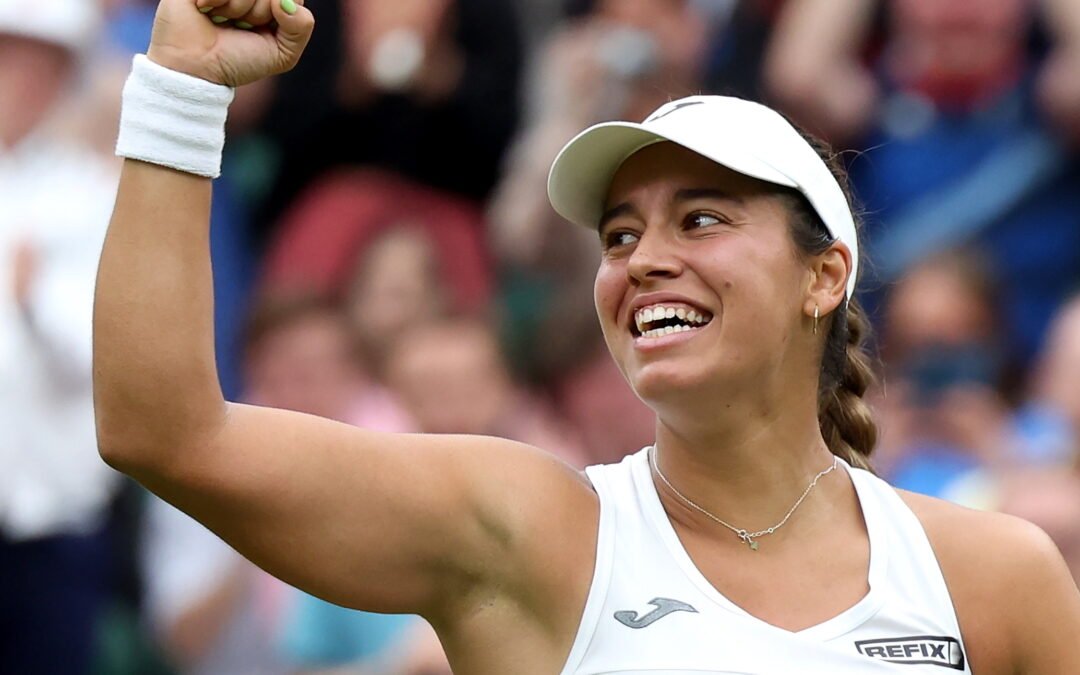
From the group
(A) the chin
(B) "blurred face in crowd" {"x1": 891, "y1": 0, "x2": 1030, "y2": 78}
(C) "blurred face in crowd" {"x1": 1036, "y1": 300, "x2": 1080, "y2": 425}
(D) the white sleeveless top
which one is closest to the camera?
(D) the white sleeveless top

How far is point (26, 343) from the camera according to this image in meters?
5.25

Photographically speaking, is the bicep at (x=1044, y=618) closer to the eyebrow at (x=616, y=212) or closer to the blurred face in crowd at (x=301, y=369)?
the eyebrow at (x=616, y=212)

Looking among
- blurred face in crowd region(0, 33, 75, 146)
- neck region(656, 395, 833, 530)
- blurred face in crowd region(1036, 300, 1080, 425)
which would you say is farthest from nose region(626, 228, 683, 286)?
blurred face in crowd region(0, 33, 75, 146)

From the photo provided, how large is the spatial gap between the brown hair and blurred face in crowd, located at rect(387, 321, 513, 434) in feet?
8.18

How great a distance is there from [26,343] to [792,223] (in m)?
3.39

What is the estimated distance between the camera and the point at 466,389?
17.8ft

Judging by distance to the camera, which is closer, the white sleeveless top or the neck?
the white sleeveless top

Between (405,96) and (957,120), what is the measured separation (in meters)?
1.91

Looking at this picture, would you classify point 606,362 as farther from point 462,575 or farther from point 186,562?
point 462,575

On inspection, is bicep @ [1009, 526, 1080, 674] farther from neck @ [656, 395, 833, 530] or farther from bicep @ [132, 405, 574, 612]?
bicep @ [132, 405, 574, 612]

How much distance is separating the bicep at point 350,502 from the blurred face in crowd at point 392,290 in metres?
3.25

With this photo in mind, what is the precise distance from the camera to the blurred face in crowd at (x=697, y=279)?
7.92 feet

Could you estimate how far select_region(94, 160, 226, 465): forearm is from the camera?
1.96m

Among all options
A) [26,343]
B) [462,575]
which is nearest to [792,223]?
[462,575]
